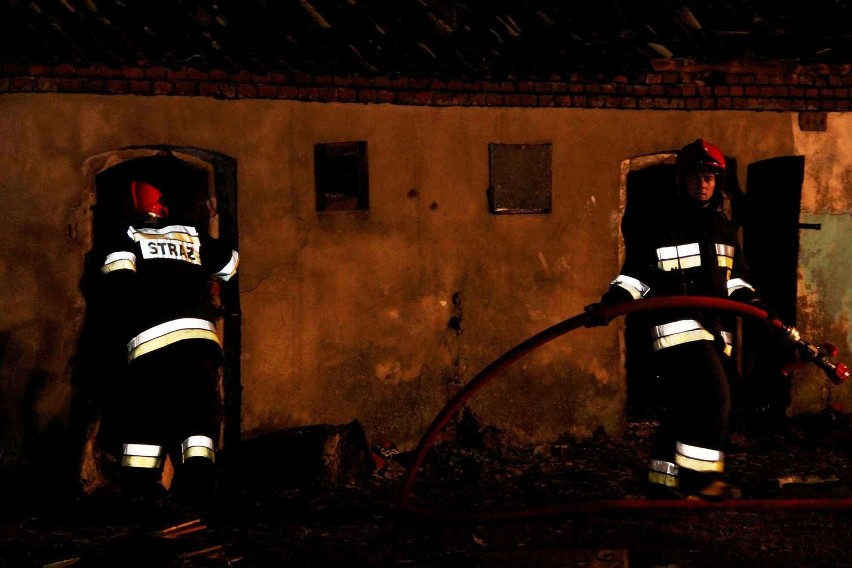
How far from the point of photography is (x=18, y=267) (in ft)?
20.6

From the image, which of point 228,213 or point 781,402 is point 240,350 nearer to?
point 228,213

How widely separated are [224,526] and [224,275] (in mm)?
1774

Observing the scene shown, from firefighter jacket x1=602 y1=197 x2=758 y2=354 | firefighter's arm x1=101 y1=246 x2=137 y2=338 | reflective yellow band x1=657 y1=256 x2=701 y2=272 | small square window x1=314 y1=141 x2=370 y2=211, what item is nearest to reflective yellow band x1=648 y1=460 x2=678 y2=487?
firefighter jacket x1=602 y1=197 x2=758 y2=354

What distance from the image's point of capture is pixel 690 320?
15.9ft

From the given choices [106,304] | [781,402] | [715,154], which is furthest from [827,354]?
[106,304]

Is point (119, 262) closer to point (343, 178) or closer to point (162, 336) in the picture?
point (162, 336)

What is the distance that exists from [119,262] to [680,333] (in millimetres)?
3512

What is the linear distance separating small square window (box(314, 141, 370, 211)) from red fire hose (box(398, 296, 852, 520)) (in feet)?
8.98

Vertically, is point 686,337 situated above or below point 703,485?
above

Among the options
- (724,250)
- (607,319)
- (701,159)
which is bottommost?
(607,319)

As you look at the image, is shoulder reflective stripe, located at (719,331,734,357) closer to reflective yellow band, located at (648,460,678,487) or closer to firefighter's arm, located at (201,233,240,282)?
reflective yellow band, located at (648,460,678,487)

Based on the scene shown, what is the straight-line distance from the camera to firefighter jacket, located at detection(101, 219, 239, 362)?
17.6 ft

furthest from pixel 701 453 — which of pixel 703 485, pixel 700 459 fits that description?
pixel 703 485

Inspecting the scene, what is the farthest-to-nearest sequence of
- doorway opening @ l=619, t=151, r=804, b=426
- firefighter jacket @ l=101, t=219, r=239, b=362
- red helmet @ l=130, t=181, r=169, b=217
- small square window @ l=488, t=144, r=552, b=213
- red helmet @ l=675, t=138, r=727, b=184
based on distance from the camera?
1. doorway opening @ l=619, t=151, r=804, b=426
2. small square window @ l=488, t=144, r=552, b=213
3. red helmet @ l=130, t=181, r=169, b=217
4. firefighter jacket @ l=101, t=219, r=239, b=362
5. red helmet @ l=675, t=138, r=727, b=184
